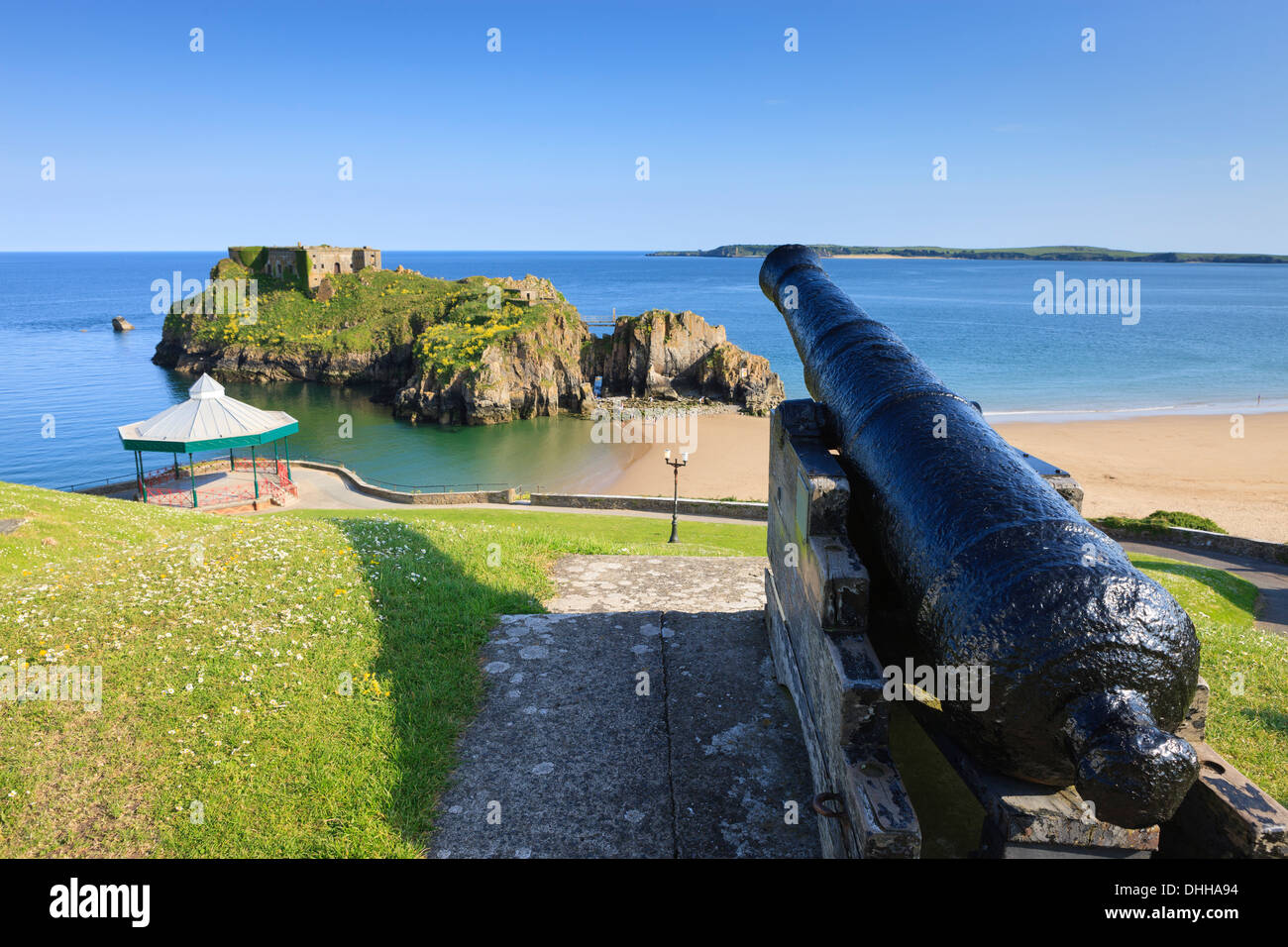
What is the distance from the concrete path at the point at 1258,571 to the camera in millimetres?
14484

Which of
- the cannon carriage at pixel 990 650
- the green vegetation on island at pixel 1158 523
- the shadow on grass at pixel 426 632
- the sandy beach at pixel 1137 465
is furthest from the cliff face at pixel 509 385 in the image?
the cannon carriage at pixel 990 650

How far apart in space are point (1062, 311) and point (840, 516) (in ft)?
577

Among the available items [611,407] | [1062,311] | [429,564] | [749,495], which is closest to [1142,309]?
[1062,311]

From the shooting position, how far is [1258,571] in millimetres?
18016

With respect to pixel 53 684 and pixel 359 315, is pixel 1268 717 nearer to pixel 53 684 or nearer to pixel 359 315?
pixel 53 684

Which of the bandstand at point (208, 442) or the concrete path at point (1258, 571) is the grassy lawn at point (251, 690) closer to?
the concrete path at point (1258, 571)

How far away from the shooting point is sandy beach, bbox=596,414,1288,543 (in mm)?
30320

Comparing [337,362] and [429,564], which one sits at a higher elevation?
[337,362]

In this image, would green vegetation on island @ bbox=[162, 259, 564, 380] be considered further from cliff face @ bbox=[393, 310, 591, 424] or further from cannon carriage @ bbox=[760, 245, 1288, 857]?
cannon carriage @ bbox=[760, 245, 1288, 857]

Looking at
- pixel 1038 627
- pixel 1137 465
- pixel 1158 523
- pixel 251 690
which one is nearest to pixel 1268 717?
pixel 1038 627

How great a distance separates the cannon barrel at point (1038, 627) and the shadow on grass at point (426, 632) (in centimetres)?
384

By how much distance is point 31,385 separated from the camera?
229ft

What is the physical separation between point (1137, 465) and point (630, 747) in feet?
134
